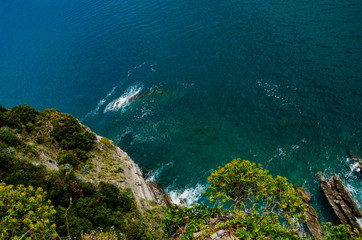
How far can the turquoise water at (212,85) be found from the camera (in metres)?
44.8

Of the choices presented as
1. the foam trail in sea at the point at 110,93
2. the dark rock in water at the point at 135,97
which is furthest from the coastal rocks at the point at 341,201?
the foam trail in sea at the point at 110,93

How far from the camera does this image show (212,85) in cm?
6100

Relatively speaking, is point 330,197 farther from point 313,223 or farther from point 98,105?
point 98,105

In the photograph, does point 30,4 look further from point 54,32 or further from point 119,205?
point 119,205

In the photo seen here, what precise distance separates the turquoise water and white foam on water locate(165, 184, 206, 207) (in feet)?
0.68

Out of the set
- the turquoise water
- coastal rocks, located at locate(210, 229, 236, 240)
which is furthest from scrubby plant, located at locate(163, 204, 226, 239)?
the turquoise water

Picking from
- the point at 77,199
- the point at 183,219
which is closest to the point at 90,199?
the point at 77,199

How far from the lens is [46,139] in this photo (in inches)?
1340

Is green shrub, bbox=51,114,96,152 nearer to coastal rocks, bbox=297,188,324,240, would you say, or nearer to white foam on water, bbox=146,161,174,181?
white foam on water, bbox=146,161,174,181

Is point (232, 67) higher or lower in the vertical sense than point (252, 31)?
lower

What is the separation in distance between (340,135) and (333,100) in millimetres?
8916

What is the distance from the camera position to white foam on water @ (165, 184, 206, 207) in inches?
1659

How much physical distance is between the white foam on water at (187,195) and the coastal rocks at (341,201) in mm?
20714

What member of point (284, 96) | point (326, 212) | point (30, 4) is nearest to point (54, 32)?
point (30, 4)
